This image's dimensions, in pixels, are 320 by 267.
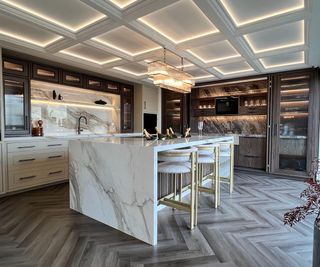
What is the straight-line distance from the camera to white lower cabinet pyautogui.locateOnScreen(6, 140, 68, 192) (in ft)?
11.4

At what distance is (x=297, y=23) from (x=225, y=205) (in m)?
2.71

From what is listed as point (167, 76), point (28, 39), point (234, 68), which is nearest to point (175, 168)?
point (167, 76)

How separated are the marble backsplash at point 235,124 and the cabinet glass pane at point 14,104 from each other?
Result: 4.48 meters

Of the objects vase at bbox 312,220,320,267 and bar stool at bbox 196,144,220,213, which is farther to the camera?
bar stool at bbox 196,144,220,213

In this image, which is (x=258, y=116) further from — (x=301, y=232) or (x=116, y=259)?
(x=116, y=259)

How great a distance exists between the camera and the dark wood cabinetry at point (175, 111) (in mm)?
6473

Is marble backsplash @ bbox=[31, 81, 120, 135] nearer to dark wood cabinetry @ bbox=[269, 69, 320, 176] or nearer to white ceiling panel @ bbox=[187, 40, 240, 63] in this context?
white ceiling panel @ bbox=[187, 40, 240, 63]

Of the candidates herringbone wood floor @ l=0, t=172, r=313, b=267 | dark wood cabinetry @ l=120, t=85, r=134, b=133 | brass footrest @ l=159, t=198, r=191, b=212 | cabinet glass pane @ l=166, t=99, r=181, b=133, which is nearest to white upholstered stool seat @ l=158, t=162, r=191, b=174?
brass footrest @ l=159, t=198, r=191, b=212

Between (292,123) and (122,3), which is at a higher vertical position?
(122,3)

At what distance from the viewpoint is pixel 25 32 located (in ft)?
9.91

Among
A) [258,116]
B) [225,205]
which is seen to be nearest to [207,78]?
[258,116]

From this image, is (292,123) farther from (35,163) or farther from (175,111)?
(35,163)

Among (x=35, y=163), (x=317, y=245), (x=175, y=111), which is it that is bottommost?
(x=317, y=245)

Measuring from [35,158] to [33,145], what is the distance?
9.6 inches
